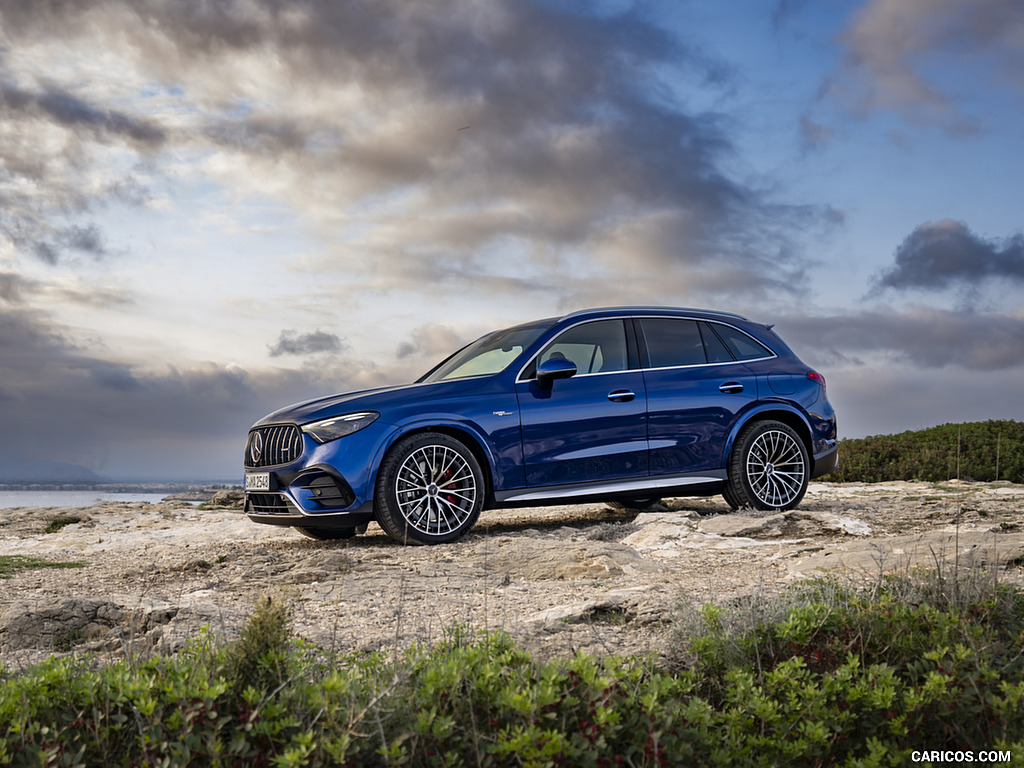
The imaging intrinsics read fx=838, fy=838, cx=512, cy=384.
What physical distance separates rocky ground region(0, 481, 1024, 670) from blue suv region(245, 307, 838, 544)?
393 millimetres

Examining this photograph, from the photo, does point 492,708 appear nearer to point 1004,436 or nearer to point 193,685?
point 193,685

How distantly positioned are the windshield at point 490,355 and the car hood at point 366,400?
385 mm

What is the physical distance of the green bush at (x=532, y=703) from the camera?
103 inches

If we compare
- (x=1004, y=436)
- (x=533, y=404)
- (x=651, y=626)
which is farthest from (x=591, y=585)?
(x=1004, y=436)

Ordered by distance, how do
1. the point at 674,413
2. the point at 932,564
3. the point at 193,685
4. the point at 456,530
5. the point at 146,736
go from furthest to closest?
the point at 674,413
the point at 456,530
the point at 932,564
the point at 193,685
the point at 146,736

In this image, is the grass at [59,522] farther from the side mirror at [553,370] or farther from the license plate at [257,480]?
the side mirror at [553,370]

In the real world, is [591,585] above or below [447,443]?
below

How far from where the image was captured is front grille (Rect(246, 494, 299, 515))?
22.9ft

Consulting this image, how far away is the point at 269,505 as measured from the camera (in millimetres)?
7219

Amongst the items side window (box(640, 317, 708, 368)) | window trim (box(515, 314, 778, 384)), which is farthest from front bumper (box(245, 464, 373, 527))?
side window (box(640, 317, 708, 368))

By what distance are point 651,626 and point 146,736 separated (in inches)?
91.6

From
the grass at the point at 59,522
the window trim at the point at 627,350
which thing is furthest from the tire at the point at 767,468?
the grass at the point at 59,522

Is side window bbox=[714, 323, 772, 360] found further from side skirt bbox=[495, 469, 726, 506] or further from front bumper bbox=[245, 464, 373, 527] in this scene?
front bumper bbox=[245, 464, 373, 527]

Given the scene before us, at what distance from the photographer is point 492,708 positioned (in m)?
2.91
